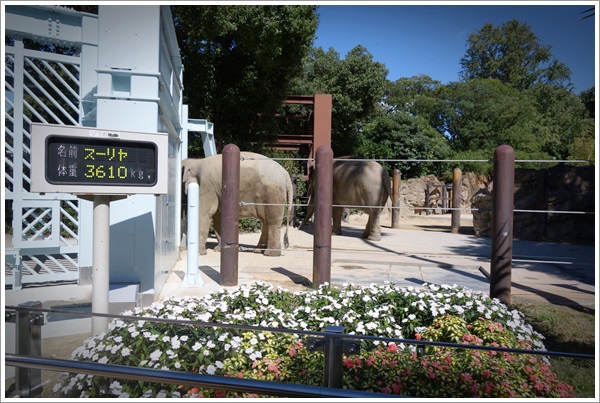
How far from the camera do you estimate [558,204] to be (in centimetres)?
1164

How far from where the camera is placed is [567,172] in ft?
38.3

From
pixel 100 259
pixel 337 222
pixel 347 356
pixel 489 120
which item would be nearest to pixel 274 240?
pixel 337 222

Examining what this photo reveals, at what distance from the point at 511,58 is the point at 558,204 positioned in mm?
30344

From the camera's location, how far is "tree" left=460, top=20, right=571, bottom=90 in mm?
38094

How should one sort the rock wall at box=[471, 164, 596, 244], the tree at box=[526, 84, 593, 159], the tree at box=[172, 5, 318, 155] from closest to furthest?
the rock wall at box=[471, 164, 596, 244] → the tree at box=[172, 5, 318, 155] → the tree at box=[526, 84, 593, 159]

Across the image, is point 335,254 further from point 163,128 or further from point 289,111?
point 289,111

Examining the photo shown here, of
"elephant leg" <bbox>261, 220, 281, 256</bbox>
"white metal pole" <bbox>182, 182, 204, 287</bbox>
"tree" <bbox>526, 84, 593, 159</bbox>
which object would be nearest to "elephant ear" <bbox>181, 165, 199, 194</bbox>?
"elephant leg" <bbox>261, 220, 281, 256</bbox>

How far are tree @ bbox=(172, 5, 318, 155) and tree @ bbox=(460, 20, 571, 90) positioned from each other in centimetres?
2672

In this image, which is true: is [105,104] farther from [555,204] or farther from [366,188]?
[555,204]

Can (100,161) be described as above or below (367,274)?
above

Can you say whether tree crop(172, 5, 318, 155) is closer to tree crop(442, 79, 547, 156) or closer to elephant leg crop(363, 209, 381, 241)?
elephant leg crop(363, 209, 381, 241)

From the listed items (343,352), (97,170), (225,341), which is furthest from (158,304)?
(343,352)

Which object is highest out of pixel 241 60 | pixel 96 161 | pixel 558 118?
pixel 558 118

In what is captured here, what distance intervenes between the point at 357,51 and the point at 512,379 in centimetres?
2384
